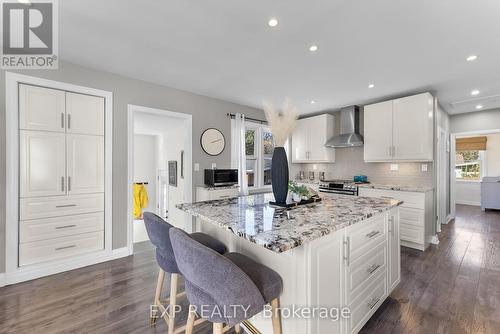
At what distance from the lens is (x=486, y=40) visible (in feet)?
6.79

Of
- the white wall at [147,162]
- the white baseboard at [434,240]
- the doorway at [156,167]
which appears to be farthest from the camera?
the white wall at [147,162]

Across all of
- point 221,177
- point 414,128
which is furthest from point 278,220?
point 414,128

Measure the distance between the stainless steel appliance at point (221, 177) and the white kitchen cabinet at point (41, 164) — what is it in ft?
6.30

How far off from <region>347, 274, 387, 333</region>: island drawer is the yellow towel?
5274mm

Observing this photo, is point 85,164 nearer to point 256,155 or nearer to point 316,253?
point 316,253

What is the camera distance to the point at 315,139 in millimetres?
4934

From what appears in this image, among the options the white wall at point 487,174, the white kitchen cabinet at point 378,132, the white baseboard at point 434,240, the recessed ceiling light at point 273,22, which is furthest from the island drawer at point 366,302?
the white wall at point 487,174

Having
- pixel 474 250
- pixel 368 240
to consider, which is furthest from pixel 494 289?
pixel 368 240

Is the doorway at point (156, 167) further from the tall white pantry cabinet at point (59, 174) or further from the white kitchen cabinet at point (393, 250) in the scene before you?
the white kitchen cabinet at point (393, 250)

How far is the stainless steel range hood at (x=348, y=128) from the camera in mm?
4234

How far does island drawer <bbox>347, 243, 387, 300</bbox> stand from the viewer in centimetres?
147

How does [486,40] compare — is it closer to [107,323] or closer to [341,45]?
[341,45]

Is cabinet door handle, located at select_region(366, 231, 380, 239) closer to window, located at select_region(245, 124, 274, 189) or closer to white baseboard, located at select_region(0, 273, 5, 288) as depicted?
window, located at select_region(245, 124, 274, 189)

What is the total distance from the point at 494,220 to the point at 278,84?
19.1ft
